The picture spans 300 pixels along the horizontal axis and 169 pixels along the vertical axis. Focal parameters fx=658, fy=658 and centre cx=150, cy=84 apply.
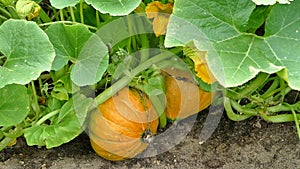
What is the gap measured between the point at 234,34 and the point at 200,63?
0.15m

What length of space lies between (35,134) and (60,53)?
24 centimetres

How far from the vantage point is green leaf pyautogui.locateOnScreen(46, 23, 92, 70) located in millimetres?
1808

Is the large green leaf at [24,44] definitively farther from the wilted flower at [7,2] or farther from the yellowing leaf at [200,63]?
the yellowing leaf at [200,63]

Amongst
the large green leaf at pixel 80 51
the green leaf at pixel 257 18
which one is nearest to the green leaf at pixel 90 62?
the large green leaf at pixel 80 51

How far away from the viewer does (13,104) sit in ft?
6.14

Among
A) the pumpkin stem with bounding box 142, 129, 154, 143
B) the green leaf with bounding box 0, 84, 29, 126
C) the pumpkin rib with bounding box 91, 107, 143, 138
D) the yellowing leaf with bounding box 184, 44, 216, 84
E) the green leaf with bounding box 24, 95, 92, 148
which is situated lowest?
the pumpkin stem with bounding box 142, 129, 154, 143

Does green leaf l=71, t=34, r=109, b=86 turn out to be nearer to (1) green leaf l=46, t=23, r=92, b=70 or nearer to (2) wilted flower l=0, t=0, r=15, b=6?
(1) green leaf l=46, t=23, r=92, b=70

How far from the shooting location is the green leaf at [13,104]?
1.85 meters

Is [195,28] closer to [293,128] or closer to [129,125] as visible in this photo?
[129,125]

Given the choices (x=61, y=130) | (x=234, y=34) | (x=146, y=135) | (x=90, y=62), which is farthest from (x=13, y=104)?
(x=234, y=34)

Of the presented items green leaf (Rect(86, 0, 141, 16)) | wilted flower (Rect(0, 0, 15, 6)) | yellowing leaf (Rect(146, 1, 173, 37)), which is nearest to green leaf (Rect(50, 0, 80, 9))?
green leaf (Rect(86, 0, 141, 16))

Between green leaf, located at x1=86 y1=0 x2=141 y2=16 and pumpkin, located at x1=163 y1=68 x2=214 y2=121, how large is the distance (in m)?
0.38

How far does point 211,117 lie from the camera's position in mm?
2197

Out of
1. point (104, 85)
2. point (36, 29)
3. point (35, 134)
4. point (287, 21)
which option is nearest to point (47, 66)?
point (36, 29)
